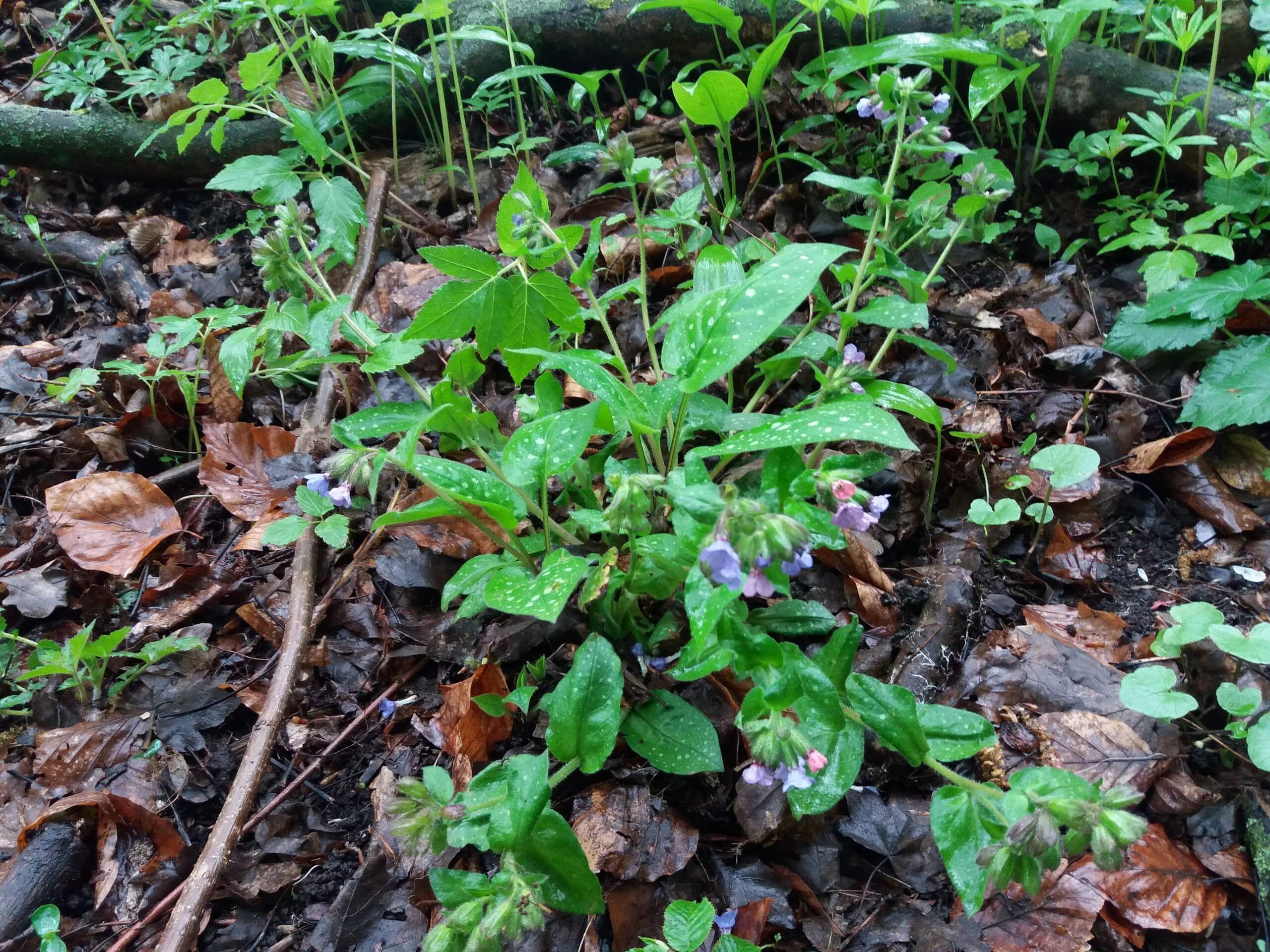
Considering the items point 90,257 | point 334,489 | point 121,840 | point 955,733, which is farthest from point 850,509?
point 90,257

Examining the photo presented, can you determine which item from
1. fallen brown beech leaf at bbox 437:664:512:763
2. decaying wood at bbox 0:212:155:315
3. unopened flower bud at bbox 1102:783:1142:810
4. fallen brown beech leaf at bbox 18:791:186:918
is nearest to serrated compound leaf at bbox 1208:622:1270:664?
unopened flower bud at bbox 1102:783:1142:810

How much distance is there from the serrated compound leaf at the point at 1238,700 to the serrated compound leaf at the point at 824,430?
0.94 m

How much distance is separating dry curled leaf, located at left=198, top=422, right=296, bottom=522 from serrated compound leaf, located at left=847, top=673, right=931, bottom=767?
184 cm

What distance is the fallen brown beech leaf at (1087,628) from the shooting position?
1.85 m

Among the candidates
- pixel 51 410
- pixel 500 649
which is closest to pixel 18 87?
pixel 51 410

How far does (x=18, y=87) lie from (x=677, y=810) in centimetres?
487

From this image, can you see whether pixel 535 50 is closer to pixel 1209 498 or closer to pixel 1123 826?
pixel 1209 498

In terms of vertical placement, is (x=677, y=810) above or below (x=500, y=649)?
below

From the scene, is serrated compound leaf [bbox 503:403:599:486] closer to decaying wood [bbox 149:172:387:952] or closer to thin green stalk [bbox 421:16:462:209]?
decaying wood [bbox 149:172:387:952]

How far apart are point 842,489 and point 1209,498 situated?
1501 mm

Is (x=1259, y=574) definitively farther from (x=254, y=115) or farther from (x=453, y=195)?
(x=254, y=115)

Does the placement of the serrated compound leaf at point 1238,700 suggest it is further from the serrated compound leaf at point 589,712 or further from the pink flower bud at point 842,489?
the serrated compound leaf at point 589,712

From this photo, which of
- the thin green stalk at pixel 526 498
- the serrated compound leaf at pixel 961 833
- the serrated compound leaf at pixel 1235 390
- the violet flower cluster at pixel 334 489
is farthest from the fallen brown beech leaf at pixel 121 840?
the serrated compound leaf at pixel 1235 390

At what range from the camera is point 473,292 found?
165 centimetres
